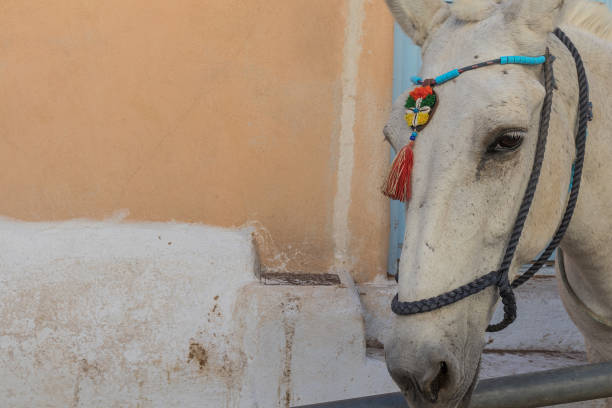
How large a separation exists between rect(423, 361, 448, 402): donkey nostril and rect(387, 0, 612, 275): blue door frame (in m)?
1.85

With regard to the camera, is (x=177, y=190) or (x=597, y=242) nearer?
(x=597, y=242)

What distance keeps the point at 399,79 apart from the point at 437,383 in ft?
7.13

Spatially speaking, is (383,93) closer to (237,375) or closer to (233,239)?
(233,239)

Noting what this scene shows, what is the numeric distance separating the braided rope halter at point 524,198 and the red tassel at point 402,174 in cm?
4

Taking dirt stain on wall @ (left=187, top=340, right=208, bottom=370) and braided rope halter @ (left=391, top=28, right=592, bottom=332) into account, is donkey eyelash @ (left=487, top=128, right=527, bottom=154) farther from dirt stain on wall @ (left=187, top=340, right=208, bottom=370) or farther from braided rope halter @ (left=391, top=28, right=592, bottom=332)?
dirt stain on wall @ (left=187, top=340, right=208, bottom=370)

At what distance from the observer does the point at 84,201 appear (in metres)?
2.64

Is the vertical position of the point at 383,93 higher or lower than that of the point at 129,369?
higher

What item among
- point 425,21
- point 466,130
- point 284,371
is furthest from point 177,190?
point 466,130

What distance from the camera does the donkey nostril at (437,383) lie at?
1102 millimetres

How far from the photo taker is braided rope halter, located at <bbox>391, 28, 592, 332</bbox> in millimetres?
1126

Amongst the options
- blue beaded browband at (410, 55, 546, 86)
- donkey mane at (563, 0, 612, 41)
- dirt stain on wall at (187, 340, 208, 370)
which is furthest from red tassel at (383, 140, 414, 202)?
dirt stain on wall at (187, 340, 208, 370)

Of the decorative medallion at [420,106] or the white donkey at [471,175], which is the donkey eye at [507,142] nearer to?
the white donkey at [471,175]

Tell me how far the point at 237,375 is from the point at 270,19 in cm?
168

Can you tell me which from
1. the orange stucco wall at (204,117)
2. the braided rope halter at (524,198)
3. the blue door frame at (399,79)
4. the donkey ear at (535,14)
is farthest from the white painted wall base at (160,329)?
the donkey ear at (535,14)
